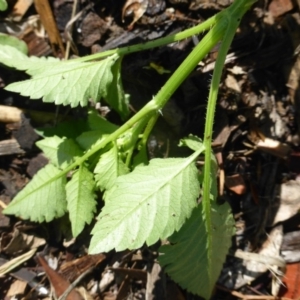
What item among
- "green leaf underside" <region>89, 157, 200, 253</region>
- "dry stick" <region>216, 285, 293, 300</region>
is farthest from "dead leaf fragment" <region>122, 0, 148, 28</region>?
"dry stick" <region>216, 285, 293, 300</region>

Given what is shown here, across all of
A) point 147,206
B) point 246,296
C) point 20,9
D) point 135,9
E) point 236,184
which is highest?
point 20,9

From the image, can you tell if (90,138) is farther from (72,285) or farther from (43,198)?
(72,285)

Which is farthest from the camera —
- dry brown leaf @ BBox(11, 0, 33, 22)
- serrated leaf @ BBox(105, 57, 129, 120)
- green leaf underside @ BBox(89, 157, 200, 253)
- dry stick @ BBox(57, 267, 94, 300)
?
dry brown leaf @ BBox(11, 0, 33, 22)

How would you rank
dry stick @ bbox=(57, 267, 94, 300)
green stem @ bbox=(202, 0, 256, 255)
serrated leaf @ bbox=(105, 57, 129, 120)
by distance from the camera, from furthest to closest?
dry stick @ bbox=(57, 267, 94, 300) → serrated leaf @ bbox=(105, 57, 129, 120) → green stem @ bbox=(202, 0, 256, 255)

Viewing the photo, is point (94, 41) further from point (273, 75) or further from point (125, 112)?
point (273, 75)

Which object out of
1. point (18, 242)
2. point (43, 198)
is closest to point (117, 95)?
point (43, 198)

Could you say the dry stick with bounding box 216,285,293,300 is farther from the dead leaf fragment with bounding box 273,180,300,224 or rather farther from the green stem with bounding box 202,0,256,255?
the green stem with bounding box 202,0,256,255

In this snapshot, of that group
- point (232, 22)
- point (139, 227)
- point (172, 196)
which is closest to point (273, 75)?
point (232, 22)
